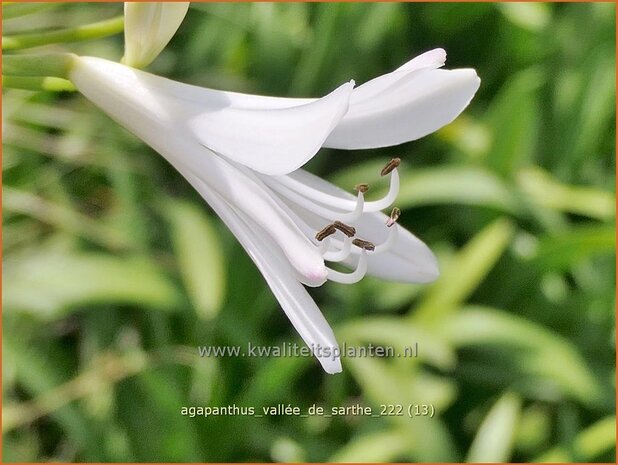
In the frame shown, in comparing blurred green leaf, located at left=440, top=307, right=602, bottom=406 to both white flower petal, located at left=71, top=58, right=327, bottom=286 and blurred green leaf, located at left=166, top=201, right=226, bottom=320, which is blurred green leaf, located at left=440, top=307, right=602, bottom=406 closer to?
blurred green leaf, located at left=166, top=201, right=226, bottom=320

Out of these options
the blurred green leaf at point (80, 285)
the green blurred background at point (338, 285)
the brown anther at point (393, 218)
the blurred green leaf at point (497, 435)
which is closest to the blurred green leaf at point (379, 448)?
the green blurred background at point (338, 285)

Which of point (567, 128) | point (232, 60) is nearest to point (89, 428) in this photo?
point (232, 60)

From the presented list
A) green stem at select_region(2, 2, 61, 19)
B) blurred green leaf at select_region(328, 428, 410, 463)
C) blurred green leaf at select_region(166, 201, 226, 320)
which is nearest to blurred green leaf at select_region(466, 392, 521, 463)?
blurred green leaf at select_region(328, 428, 410, 463)

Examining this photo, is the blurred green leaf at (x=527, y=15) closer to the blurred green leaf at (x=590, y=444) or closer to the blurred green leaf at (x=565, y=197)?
the blurred green leaf at (x=565, y=197)

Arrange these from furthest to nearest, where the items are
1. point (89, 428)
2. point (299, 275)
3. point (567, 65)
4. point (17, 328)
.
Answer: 1. point (567, 65)
2. point (17, 328)
3. point (89, 428)
4. point (299, 275)

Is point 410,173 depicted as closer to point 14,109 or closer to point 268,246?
point 14,109

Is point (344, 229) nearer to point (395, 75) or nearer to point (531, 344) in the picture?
point (395, 75)

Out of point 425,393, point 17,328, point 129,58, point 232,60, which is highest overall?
point 232,60

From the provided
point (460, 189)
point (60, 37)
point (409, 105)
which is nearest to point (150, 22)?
point (60, 37)
